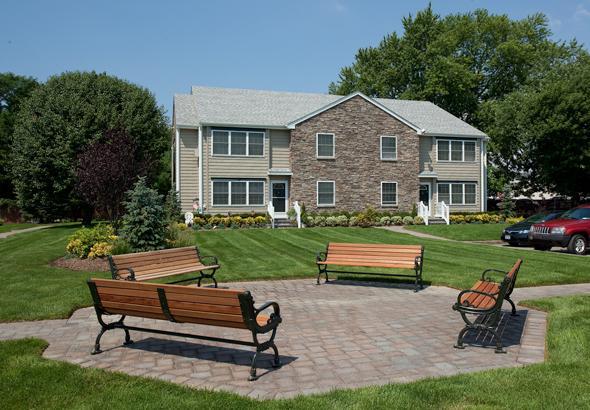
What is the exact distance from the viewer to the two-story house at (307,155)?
96.6 feet

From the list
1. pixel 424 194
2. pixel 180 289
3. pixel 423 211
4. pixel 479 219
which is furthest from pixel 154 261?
pixel 479 219

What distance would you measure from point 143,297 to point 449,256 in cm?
1243

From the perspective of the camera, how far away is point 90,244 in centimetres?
1516

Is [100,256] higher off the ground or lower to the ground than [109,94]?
lower

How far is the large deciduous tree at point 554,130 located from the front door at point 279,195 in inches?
775

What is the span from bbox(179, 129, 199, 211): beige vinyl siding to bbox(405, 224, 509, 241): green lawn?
44.0 feet

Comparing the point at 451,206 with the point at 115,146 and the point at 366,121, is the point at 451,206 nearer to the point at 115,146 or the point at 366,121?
the point at 366,121

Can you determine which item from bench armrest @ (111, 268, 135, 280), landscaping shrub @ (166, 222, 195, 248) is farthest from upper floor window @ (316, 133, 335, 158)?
bench armrest @ (111, 268, 135, 280)

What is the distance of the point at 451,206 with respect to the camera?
3469 cm

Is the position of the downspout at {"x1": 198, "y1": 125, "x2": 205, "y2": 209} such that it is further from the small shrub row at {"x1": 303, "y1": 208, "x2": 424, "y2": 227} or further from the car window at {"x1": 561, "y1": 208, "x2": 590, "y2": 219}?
the car window at {"x1": 561, "y1": 208, "x2": 590, "y2": 219}

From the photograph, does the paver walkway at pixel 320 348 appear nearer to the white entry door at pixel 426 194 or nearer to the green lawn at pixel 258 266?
the green lawn at pixel 258 266

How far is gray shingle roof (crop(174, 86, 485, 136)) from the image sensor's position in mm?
29781

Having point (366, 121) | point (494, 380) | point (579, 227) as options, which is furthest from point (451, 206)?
point (494, 380)

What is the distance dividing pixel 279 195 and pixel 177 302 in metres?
24.7
